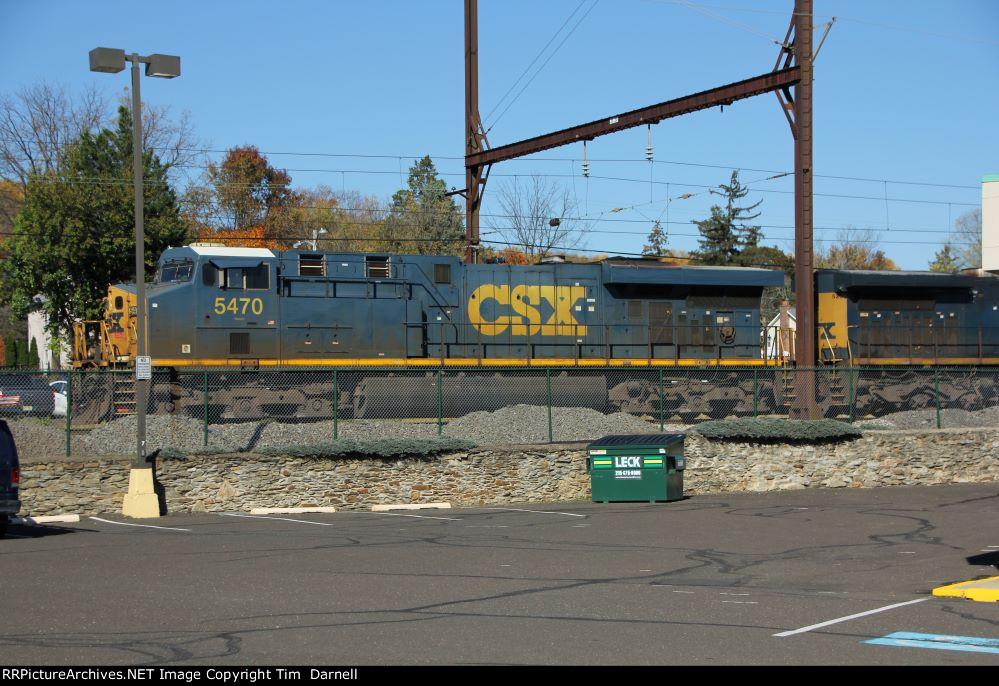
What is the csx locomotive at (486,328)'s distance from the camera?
2328 centimetres

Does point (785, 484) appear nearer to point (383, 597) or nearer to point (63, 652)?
point (383, 597)

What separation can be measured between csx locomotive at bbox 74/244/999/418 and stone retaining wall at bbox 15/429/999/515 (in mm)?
2854

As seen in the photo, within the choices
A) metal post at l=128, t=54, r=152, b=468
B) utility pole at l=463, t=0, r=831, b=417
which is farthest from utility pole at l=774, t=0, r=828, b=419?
metal post at l=128, t=54, r=152, b=468

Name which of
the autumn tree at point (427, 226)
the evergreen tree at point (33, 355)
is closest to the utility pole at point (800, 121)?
the autumn tree at point (427, 226)

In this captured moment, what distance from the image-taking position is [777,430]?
67.5 feet

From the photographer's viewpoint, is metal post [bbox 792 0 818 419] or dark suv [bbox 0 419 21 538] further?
metal post [bbox 792 0 818 419]

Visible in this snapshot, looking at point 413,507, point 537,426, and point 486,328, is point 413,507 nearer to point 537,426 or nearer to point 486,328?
point 537,426

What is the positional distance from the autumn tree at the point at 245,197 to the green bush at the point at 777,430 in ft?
143

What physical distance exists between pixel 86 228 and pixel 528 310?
21.3 metres

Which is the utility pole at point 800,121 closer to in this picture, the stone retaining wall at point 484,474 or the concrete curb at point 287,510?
the stone retaining wall at point 484,474

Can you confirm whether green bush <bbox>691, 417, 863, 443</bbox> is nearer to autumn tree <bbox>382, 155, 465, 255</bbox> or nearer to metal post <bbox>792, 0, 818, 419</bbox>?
metal post <bbox>792, 0, 818, 419</bbox>

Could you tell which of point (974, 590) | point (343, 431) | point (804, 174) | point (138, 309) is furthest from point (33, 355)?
point (974, 590)

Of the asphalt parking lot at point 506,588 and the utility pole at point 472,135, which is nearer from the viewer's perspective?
the asphalt parking lot at point 506,588

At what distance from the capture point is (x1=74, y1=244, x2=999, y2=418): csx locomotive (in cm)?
2328
